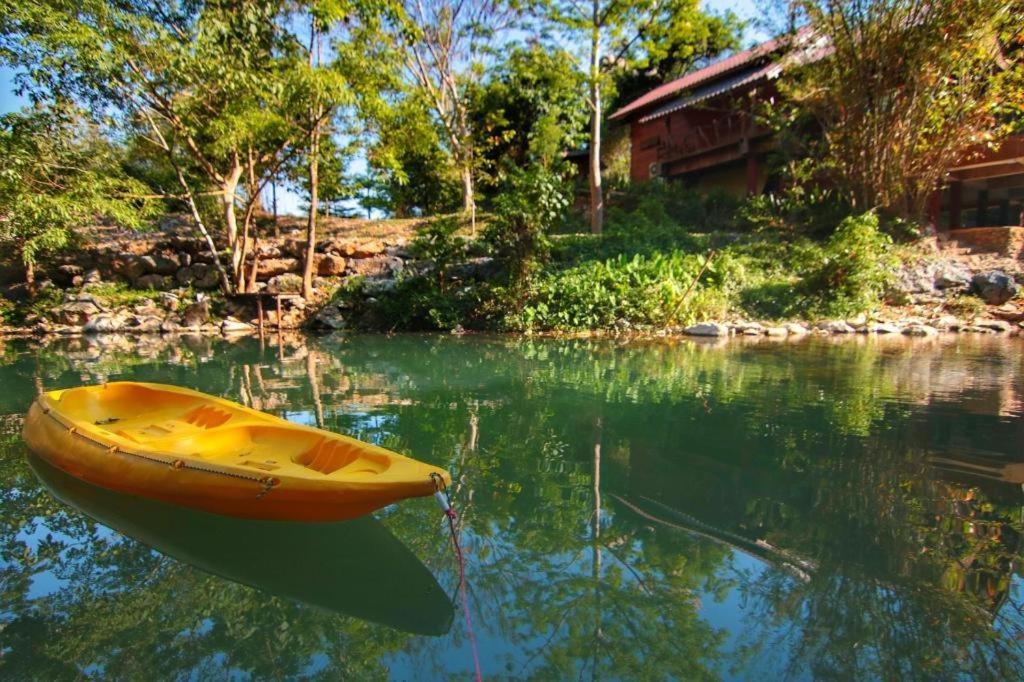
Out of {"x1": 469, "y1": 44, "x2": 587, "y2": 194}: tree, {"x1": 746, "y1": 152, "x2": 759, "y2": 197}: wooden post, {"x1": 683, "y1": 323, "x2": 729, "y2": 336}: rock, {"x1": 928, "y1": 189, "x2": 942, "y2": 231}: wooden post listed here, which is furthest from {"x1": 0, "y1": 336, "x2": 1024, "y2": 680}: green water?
{"x1": 469, "y1": 44, "x2": 587, "y2": 194}: tree

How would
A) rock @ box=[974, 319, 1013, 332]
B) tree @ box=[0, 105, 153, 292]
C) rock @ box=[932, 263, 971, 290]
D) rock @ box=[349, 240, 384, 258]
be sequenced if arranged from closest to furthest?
tree @ box=[0, 105, 153, 292], rock @ box=[974, 319, 1013, 332], rock @ box=[932, 263, 971, 290], rock @ box=[349, 240, 384, 258]

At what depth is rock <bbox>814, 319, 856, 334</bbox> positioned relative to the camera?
12148 millimetres

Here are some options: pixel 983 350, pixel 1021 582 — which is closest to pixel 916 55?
pixel 983 350

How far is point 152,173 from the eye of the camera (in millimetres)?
15164

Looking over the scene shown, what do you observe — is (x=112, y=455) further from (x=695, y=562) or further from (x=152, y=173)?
(x=152, y=173)

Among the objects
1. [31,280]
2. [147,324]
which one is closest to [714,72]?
[147,324]

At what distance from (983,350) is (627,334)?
562cm

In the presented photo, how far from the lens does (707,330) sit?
12.2 m

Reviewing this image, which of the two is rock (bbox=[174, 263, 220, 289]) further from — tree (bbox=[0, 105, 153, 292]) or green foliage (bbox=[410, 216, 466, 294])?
green foliage (bbox=[410, 216, 466, 294])

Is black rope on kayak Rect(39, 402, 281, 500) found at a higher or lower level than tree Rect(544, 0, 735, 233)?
lower

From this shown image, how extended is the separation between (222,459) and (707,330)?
32.9ft

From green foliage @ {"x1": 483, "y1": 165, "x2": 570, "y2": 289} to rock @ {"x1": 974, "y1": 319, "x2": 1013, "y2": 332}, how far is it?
8280 mm

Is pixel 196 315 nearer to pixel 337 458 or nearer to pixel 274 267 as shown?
pixel 274 267

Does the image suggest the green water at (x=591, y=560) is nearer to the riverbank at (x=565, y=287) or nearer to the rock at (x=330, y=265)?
the riverbank at (x=565, y=287)
